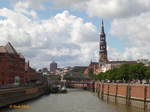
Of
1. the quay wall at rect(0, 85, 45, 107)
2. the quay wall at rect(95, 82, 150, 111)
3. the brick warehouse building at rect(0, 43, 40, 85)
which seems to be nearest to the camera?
the quay wall at rect(0, 85, 45, 107)

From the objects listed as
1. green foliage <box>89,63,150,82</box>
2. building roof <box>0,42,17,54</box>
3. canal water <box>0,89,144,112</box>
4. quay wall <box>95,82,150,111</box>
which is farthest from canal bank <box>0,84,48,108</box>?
green foliage <box>89,63,150,82</box>

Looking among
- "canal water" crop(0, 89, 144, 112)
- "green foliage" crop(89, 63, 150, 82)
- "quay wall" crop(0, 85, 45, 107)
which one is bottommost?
"canal water" crop(0, 89, 144, 112)

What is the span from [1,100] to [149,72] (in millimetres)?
42867

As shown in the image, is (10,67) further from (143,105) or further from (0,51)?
(143,105)

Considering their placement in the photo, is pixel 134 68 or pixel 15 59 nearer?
pixel 134 68

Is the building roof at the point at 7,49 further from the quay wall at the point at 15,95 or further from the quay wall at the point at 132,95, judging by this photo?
the quay wall at the point at 132,95

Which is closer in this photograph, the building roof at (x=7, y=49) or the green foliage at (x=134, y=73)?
the green foliage at (x=134, y=73)

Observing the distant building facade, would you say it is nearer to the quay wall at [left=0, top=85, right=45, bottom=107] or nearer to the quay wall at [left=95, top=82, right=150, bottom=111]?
the quay wall at [left=0, top=85, right=45, bottom=107]

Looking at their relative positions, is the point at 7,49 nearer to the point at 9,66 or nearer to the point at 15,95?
the point at 9,66

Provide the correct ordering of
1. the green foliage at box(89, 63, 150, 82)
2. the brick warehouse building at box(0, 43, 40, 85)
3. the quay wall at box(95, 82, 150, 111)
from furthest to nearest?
the brick warehouse building at box(0, 43, 40, 85) → the green foliage at box(89, 63, 150, 82) → the quay wall at box(95, 82, 150, 111)

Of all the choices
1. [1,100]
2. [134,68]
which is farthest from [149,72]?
[1,100]

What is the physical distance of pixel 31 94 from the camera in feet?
373

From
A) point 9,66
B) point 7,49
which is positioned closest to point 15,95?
point 9,66

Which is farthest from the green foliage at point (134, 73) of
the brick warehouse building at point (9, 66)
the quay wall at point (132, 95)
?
the brick warehouse building at point (9, 66)
